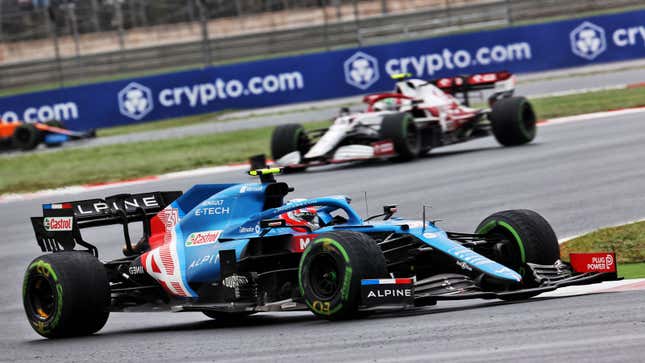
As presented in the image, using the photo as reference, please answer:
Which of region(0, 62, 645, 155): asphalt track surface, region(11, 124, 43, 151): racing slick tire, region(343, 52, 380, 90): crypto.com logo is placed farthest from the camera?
region(343, 52, 380, 90): crypto.com logo

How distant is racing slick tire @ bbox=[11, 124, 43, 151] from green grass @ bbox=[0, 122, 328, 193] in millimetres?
1026

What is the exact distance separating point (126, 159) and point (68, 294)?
18157mm

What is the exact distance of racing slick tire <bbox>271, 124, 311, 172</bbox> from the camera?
73.3 feet

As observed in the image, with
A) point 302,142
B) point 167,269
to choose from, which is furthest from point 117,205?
point 302,142

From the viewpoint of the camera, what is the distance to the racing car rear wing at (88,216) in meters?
10.9

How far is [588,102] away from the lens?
28.5 meters

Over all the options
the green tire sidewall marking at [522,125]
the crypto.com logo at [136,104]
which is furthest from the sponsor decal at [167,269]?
the crypto.com logo at [136,104]

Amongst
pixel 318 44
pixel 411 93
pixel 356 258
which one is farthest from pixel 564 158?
pixel 318 44

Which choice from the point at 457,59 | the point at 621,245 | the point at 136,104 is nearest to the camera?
the point at 621,245

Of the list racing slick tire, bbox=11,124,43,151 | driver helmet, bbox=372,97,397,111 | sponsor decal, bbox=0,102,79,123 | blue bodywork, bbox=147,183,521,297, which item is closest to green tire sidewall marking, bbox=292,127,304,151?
driver helmet, bbox=372,97,397,111

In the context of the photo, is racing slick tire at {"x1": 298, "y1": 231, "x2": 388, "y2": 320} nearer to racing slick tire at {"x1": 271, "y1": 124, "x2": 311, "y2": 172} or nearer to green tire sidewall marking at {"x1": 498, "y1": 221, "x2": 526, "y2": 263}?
green tire sidewall marking at {"x1": 498, "y1": 221, "x2": 526, "y2": 263}

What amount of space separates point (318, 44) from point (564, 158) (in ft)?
78.9

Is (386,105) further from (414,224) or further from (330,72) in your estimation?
(330,72)

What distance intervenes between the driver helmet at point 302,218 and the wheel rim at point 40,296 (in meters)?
2.22
